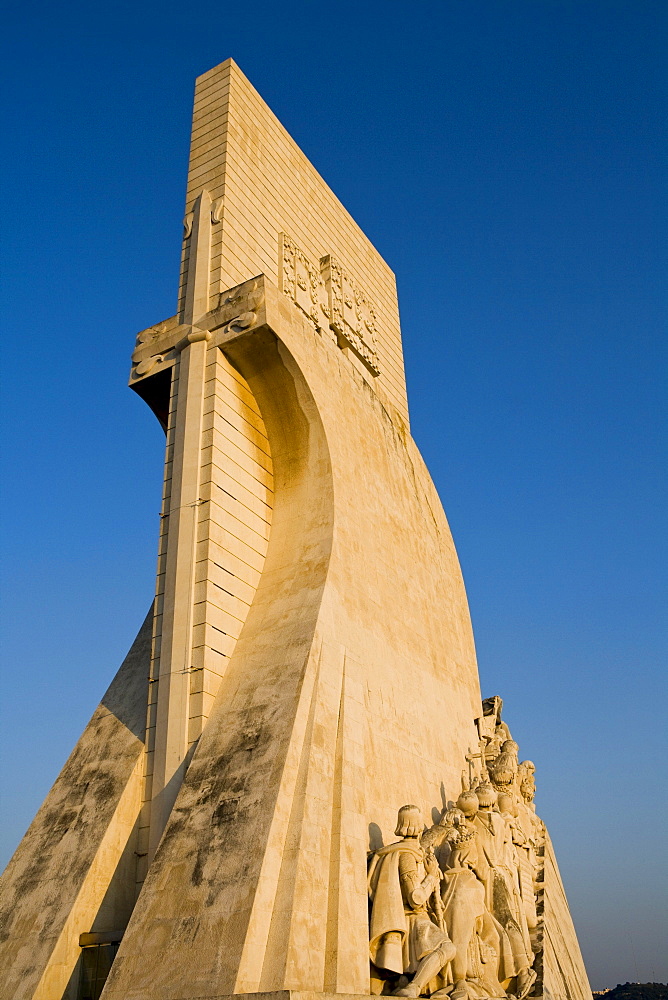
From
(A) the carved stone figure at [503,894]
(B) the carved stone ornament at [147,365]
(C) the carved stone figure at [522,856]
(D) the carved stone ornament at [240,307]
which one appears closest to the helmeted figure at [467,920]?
(A) the carved stone figure at [503,894]

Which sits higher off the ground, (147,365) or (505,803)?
(147,365)

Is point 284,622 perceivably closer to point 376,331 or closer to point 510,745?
point 510,745

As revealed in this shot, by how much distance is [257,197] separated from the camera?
38.4ft

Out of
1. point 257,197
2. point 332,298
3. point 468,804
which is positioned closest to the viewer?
point 468,804

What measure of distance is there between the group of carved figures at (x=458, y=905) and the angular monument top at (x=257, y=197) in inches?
228

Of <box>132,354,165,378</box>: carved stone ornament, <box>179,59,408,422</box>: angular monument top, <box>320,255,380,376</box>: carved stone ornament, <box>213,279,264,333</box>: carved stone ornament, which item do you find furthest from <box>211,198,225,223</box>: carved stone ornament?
<box>320,255,380,376</box>: carved stone ornament

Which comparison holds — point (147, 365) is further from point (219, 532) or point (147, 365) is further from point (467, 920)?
point (467, 920)

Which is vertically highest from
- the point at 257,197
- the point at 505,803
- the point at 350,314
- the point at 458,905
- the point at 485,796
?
the point at 257,197

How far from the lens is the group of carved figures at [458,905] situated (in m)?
7.34

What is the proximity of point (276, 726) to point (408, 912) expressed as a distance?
1.74 meters

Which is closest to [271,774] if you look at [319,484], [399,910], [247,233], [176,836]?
[176,836]

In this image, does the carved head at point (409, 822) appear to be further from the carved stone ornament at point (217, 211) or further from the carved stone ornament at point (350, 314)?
the carved stone ornament at point (217, 211)

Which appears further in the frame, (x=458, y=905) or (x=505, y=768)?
(x=505, y=768)

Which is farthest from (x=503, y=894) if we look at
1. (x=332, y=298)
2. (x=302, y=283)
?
(x=332, y=298)
